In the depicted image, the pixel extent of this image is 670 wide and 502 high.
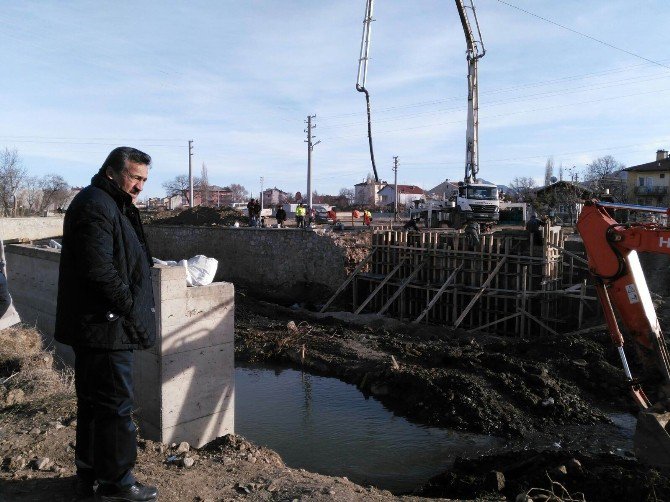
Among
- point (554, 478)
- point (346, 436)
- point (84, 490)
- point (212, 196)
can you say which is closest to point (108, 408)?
point (84, 490)

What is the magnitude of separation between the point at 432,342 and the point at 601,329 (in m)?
3.82

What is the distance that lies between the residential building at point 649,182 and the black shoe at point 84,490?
179 ft

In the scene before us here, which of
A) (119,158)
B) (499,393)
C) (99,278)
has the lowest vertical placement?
(499,393)

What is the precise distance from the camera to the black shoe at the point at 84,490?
3.30 metres

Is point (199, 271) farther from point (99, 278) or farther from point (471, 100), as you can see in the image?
point (471, 100)

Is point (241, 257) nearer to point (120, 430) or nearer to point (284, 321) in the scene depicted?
point (284, 321)

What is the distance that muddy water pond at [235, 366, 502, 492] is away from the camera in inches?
266

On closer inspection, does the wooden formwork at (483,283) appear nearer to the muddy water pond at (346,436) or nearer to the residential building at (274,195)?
the muddy water pond at (346,436)

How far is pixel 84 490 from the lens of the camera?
131 inches

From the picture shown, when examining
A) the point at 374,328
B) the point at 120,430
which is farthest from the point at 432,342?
the point at 120,430

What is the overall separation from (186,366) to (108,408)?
2148 millimetres

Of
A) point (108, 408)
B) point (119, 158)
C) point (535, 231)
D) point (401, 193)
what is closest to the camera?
point (108, 408)

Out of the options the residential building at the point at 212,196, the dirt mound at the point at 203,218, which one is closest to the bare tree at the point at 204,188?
the residential building at the point at 212,196

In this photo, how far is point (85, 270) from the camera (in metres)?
2.96
